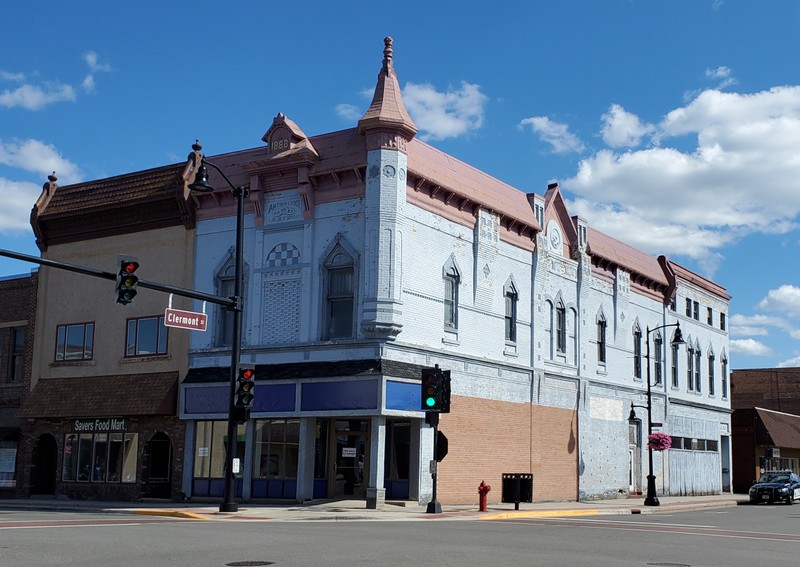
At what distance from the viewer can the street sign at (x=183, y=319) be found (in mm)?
24391

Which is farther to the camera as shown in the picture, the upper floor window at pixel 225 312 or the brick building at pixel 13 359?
the brick building at pixel 13 359

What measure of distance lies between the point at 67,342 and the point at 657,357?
1106 inches

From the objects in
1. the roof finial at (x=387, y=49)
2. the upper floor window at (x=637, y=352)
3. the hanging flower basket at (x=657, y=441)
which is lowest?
the hanging flower basket at (x=657, y=441)

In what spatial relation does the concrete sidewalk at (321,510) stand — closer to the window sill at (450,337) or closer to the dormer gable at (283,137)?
the window sill at (450,337)

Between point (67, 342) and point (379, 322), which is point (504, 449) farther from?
point (67, 342)

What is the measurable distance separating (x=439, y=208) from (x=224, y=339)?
864cm

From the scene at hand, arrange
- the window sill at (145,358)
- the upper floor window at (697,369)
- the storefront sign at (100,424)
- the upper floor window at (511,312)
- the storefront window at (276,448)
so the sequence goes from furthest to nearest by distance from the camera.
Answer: the upper floor window at (697,369) → the upper floor window at (511,312) → the storefront sign at (100,424) → the window sill at (145,358) → the storefront window at (276,448)

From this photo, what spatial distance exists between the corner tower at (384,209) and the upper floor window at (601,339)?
15.8 m

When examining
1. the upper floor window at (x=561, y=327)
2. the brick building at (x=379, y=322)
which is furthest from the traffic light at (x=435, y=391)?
the upper floor window at (x=561, y=327)

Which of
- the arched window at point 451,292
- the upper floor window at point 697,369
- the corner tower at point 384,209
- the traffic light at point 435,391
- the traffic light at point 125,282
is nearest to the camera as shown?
the traffic light at point 125,282

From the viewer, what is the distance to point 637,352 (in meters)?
46.6

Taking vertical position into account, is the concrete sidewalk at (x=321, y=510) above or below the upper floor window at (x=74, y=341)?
below

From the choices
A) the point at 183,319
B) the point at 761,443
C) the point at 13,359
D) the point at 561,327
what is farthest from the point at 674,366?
the point at 183,319

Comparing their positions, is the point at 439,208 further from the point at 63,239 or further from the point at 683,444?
the point at 683,444
